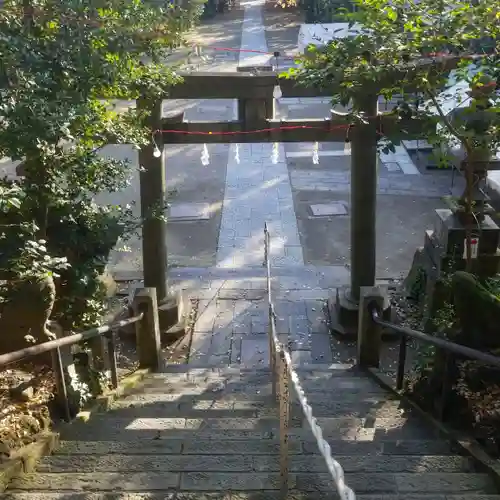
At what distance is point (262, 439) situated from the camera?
4.29 metres

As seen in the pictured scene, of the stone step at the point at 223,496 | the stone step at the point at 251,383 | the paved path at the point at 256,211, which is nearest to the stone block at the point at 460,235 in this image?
the stone step at the point at 251,383

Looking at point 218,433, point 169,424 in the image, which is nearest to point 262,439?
point 218,433

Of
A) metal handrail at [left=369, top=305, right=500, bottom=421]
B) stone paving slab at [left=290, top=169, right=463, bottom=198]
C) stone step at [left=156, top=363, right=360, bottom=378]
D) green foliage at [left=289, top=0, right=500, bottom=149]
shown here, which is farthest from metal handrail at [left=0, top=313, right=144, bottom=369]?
stone paving slab at [left=290, top=169, right=463, bottom=198]

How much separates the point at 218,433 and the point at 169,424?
0.53 m

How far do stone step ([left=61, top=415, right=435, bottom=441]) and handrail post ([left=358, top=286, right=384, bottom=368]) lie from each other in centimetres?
166

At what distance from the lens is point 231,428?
4.80 meters

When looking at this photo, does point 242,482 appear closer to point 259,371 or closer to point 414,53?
point 414,53

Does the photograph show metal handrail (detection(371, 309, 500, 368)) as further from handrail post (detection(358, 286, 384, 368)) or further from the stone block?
the stone block

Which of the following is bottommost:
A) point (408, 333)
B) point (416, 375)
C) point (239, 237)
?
point (239, 237)

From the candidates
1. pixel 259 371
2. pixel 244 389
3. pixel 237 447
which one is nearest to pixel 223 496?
pixel 237 447

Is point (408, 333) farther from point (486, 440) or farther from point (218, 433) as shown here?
point (218, 433)

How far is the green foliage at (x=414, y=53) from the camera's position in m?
5.21

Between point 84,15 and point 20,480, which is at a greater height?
point 84,15

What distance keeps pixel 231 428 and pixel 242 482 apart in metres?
1.36
